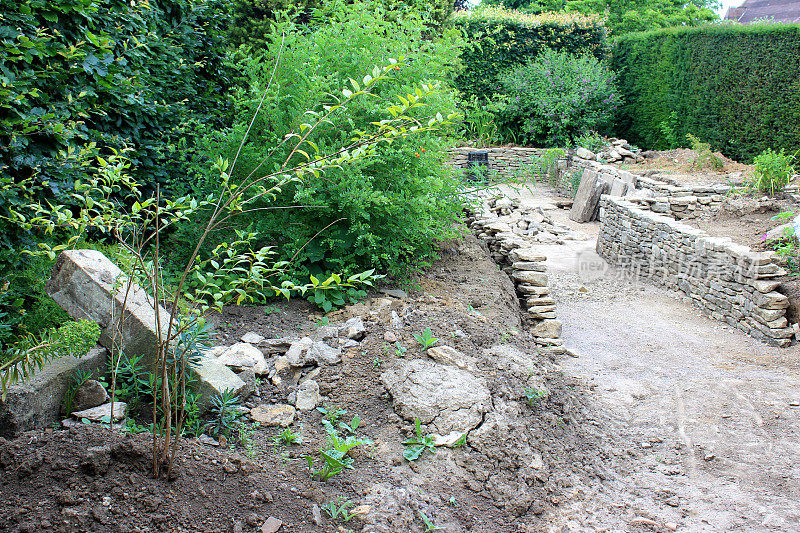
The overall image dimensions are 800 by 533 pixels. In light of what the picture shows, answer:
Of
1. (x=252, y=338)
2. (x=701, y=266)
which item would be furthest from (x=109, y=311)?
(x=701, y=266)

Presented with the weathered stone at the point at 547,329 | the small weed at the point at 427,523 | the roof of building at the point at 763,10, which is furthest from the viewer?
the roof of building at the point at 763,10

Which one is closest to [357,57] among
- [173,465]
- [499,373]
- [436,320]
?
[436,320]

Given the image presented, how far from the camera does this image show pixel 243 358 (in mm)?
3412

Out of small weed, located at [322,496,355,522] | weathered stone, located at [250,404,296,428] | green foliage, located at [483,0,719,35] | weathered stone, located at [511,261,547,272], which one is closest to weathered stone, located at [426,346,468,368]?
weathered stone, located at [250,404,296,428]

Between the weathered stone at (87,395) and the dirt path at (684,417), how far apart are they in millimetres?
2489

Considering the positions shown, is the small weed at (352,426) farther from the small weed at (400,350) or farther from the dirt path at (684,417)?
the dirt path at (684,417)

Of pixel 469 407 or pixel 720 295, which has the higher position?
pixel 469 407

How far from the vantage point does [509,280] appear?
6570 millimetres

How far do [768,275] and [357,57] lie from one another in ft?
17.1

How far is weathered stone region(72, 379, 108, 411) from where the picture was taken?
113 inches

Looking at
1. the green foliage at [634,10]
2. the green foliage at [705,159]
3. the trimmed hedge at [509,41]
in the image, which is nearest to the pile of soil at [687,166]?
the green foliage at [705,159]

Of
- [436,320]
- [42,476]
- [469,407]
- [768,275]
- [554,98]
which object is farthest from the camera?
[554,98]

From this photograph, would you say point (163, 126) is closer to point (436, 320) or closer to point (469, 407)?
point (436, 320)

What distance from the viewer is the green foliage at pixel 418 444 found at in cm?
301
